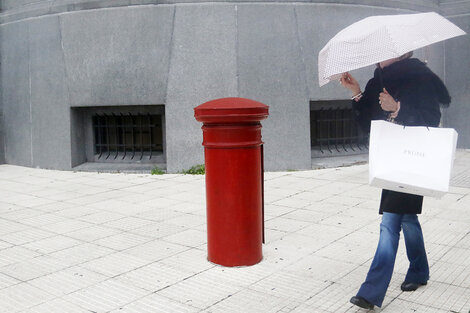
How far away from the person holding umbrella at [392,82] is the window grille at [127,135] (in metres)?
6.32

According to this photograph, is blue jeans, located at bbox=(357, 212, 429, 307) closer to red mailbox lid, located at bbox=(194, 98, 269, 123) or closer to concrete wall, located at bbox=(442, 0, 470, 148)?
red mailbox lid, located at bbox=(194, 98, 269, 123)

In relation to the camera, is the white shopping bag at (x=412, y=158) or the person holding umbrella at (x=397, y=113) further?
the person holding umbrella at (x=397, y=113)

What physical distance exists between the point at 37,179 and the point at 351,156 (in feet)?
18.8

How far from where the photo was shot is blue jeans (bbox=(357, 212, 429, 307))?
3.36m

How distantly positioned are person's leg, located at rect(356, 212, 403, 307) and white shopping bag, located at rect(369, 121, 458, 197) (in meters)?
0.37

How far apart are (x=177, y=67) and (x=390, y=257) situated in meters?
6.18

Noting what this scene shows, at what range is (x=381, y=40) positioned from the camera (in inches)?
125

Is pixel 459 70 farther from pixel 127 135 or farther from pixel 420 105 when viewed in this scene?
pixel 420 105

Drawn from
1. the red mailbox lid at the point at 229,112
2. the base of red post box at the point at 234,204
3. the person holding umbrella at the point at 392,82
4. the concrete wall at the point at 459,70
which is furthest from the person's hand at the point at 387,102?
the concrete wall at the point at 459,70

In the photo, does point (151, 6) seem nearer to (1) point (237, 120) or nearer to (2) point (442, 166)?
(1) point (237, 120)

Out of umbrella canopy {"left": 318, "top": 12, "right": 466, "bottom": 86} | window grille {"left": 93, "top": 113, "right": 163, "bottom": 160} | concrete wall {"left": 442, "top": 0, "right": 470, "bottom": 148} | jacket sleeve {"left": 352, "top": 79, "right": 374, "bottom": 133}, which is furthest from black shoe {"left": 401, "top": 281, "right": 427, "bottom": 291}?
concrete wall {"left": 442, "top": 0, "right": 470, "bottom": 148}

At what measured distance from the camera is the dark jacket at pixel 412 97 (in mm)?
3316

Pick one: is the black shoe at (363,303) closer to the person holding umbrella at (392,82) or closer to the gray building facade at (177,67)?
the person holding umbrella at (392,82)

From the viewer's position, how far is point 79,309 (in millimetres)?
3516
